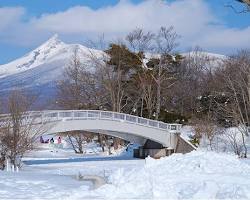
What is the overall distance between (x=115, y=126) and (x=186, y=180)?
24.7 metres

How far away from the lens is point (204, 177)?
50.6ft

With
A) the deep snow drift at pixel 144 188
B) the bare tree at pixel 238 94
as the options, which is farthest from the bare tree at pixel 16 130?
the bare tree at pixel 238 94

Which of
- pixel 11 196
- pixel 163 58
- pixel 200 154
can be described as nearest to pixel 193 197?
pixel 11 196

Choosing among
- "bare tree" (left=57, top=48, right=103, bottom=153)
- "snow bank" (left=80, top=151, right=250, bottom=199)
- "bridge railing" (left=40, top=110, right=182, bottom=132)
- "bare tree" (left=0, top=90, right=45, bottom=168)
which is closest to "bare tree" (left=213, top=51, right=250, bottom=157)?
"bridge railing" (left=40, top=110, right=182, bottom=132)

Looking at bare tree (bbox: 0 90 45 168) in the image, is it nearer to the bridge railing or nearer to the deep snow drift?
the bridge railing

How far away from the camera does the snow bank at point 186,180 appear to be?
10.6 meters

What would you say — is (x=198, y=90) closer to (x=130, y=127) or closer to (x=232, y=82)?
(x=232, y=82)

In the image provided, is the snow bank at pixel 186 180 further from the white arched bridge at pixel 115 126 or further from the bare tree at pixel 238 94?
the bare tree at pixel 238 94

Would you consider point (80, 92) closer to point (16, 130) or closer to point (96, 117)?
point (96, 117)

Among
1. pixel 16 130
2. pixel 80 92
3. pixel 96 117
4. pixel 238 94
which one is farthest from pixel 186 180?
pixel 80 92

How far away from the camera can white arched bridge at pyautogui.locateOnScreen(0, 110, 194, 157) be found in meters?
34.5

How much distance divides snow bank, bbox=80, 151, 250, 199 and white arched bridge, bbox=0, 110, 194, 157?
14416mm

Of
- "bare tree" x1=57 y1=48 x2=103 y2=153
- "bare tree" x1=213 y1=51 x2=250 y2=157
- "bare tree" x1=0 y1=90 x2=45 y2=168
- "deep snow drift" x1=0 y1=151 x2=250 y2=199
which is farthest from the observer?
"bare tree" x1=57 y1=48 x2=103 y2=153

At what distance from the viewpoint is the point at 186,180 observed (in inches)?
559
